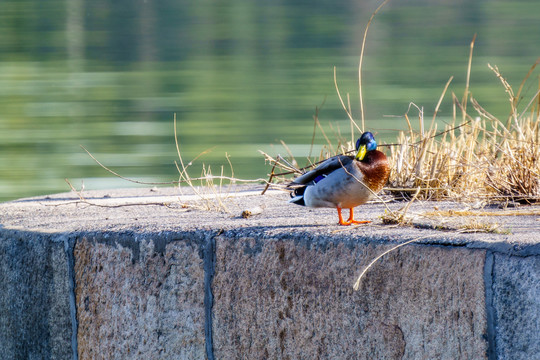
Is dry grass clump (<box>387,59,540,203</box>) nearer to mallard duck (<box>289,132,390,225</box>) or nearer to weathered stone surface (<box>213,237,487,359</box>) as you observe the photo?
mallard duck (<box>289,132,390,225</box>)

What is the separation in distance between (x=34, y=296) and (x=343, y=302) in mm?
827

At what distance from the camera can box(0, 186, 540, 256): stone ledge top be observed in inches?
75.4

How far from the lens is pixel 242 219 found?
2.33m

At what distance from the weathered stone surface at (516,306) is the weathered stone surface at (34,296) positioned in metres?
1.05

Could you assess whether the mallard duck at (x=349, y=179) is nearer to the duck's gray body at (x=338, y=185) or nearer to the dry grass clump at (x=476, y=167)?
the duck's gray body at (x=338, y=185)

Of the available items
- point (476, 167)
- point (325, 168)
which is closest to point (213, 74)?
point (476, 167)

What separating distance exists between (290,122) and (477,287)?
6963 millimetres

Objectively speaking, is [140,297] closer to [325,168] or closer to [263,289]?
[263,289]

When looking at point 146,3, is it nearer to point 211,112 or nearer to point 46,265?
point 211,112

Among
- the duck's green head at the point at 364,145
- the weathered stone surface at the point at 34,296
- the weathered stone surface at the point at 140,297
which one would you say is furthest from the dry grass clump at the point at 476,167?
the weathered stone surface at the point at 34,296

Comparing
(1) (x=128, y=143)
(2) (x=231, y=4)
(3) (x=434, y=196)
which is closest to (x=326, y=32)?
(2) (x=231, y=4)

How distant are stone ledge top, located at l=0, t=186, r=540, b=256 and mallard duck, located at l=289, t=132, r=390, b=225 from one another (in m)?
0.06

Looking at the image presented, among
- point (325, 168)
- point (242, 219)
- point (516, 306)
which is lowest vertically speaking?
point (516, 306)

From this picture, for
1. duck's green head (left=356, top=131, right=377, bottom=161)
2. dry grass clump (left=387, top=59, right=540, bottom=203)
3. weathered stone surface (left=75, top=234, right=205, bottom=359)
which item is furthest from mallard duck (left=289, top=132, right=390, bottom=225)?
dry grass clump (left=387, top=59, right=540, bottom=203)
